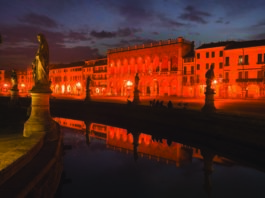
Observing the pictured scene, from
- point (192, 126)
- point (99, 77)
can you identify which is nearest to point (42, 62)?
point (192, 126)

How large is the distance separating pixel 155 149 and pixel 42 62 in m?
10.3

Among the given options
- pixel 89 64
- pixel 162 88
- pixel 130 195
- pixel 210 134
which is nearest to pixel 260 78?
pixel 162 88

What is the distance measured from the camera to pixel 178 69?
7212 cm

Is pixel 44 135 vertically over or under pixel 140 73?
under

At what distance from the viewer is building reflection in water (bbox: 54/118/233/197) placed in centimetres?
1684

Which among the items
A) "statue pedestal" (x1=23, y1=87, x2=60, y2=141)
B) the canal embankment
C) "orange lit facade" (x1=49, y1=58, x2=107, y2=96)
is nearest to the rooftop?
"orange lit facade" (x1=49, y1=58, x2=107, y2=96)

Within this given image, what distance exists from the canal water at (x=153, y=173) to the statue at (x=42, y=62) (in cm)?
409

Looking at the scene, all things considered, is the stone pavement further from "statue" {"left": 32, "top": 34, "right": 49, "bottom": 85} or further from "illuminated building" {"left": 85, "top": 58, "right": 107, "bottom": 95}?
"illuminated building" {"left": 85, "top": 58, "right": 107, "bottom": 95}

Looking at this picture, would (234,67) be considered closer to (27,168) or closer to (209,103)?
(209,103)

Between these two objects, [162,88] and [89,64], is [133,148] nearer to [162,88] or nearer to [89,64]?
[162,88]

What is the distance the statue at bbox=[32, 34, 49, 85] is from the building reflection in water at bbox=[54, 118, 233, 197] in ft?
24.6

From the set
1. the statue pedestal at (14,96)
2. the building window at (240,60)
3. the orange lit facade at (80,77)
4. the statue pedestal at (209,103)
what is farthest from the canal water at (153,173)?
the orange lit facade at (80,77)

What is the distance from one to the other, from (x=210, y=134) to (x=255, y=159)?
267 inches

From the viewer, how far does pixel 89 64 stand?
3974 inches
